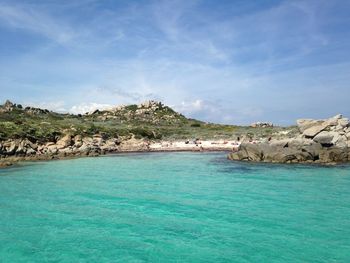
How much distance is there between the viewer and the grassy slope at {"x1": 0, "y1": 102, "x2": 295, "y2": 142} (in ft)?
224

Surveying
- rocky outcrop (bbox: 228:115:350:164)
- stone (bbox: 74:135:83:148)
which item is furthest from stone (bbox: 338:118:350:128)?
stone (bbox: 74:135:83:148)

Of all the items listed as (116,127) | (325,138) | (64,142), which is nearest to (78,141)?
(64,142)

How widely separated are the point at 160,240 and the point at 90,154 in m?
47.8

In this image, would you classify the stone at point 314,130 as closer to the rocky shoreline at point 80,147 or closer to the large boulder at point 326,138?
the large boulder at point 326,138

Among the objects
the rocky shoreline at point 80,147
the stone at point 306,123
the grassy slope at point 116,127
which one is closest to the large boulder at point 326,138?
the stone at point 306,123

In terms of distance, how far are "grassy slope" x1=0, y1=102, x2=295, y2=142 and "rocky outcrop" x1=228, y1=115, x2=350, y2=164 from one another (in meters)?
34.8

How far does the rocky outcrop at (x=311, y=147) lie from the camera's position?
4597cm

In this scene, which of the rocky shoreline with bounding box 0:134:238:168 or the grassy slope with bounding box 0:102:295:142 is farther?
the grassy slope with bounding box 0:102:295:142

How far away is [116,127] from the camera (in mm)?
102125

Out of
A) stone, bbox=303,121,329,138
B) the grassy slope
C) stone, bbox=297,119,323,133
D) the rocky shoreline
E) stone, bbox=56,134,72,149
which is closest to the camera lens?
stone, bbox=303,121,329,138

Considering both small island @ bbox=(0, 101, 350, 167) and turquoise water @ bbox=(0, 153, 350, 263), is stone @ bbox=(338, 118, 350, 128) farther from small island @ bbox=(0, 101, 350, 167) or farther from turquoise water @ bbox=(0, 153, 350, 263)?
turquoise water @ bbox=(0, 153, 350, 263)

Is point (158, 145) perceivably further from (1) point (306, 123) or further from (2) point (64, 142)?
(1) point (306, 123)

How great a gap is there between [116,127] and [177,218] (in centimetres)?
8412

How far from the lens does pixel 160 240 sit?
16.3 metres
